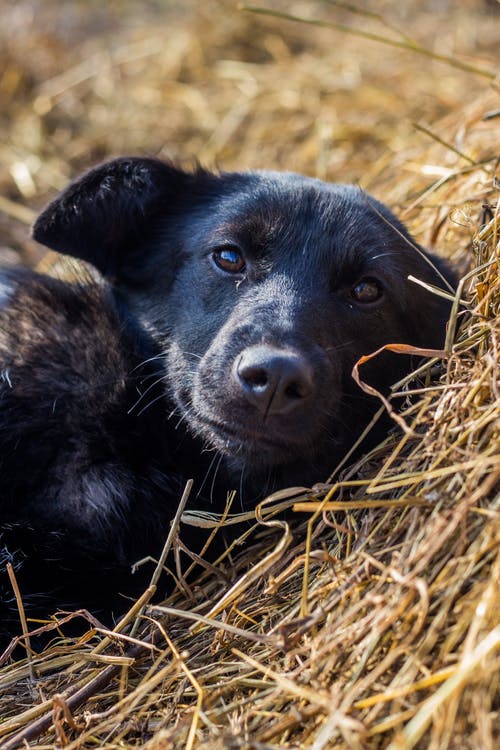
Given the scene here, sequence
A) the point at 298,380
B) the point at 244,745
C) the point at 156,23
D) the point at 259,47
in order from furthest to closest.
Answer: the point at 156,23
the point at 259,47
the point at 298,380
the point at 244,745

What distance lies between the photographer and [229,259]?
102 inches

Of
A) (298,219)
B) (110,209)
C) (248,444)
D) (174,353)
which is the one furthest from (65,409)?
(298,219)

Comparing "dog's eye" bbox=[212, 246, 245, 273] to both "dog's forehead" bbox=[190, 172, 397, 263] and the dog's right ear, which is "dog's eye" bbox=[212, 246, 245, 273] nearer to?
"dog's forehead" bbox=[190, 172, 397, 263]

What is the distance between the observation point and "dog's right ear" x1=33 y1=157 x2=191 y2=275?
9.01 ft

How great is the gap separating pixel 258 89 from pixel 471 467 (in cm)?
450

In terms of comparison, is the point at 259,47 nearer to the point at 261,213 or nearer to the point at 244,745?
the point at 261,213

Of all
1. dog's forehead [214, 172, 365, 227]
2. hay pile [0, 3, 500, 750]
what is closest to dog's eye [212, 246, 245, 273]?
dog's forehead [214, 172, 365, 227]

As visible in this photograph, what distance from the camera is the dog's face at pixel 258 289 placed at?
7.17ft

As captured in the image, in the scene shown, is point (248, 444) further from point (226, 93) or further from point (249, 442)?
point (226, 93)

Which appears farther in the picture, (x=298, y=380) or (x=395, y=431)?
(x=395, y=431)

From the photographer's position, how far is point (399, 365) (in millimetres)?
2586

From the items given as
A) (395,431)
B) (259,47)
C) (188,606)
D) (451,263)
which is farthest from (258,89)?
(188,606)

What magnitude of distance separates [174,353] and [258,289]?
348 mm

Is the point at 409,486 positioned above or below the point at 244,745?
above
